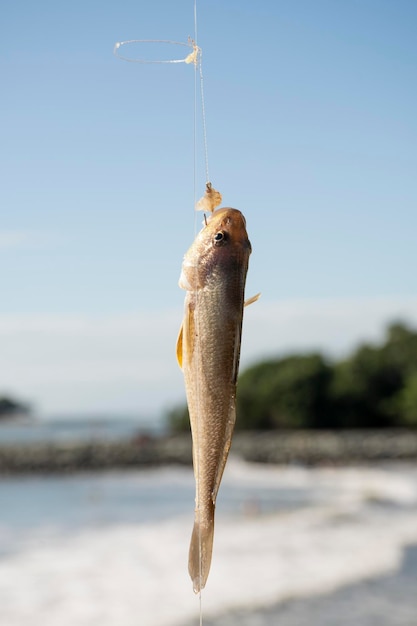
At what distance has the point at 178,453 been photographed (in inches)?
1479

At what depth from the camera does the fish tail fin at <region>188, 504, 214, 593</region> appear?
2104mm

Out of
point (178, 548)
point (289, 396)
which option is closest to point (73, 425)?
point (289, 396)

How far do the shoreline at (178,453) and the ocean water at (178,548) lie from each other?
22.0 ft

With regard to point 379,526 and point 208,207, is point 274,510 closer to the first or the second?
point 379,526

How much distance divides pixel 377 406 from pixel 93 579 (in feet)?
122

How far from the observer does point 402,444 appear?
37906 mm

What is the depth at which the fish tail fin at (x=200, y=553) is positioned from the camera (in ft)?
6.90

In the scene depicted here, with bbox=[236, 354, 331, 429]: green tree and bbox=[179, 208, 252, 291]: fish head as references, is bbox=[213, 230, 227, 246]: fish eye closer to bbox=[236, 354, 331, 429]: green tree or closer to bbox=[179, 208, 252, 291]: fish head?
bbox=[179, 208, 252, 291]: fish head

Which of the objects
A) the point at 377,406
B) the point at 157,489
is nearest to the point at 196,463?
the point at 157,489

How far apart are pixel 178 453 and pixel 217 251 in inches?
1415

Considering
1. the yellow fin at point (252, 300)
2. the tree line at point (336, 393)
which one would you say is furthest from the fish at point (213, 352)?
the tree line at point (336, 393)

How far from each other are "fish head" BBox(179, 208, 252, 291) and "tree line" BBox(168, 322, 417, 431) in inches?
1825

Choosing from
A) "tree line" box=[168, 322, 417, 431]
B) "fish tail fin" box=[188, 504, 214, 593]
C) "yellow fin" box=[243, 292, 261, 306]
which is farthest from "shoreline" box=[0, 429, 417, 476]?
"fish tail fin" box=[188, 504, 214, 593]

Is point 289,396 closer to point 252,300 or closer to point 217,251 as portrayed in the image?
point 252,300
